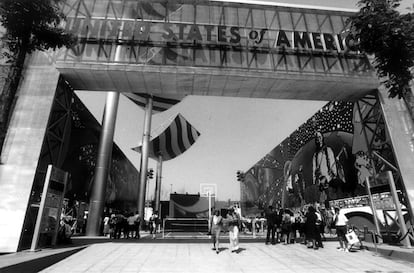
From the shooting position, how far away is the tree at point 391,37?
6754 mm

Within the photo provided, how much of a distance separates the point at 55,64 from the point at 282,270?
39.9 ft

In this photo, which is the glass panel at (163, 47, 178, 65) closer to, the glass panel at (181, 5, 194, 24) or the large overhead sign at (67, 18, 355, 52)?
the large overhead sign at (67, 18, 355, 52)

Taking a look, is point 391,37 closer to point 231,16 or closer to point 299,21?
point 299,21

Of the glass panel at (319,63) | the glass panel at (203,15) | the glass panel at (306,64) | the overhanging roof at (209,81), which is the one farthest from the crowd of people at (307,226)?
the glass panel at (203,15)

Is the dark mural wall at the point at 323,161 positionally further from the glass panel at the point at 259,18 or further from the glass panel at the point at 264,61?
the glass panel at the point at 259,18

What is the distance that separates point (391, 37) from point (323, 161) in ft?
82.7

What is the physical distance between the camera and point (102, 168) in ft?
61.4

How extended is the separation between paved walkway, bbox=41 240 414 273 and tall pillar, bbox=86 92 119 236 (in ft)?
28.4

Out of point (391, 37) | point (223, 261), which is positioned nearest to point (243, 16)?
point (391, 37)

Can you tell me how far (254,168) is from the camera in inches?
2467

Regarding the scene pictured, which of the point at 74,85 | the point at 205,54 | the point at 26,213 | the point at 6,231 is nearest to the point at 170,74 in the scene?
the point at 205,54

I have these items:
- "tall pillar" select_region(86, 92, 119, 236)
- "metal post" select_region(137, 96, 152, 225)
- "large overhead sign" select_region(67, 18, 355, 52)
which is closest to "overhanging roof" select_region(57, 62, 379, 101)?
"large overhead sign" select_region(67, 18, 355, 52)

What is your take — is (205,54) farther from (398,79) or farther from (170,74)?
(398,79)

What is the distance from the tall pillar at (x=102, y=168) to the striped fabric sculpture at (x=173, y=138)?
16.7 meters
